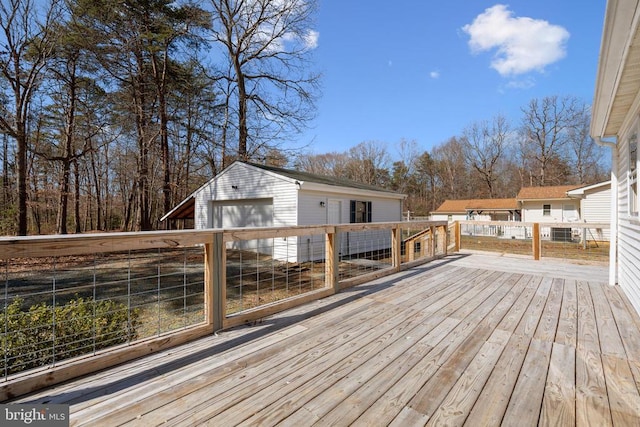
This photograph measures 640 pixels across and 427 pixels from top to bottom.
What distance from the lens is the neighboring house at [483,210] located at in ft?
75.9

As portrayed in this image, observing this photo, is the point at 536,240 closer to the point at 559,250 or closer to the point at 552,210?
the point at 559,250

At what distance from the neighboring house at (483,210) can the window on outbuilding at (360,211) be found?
1429cm

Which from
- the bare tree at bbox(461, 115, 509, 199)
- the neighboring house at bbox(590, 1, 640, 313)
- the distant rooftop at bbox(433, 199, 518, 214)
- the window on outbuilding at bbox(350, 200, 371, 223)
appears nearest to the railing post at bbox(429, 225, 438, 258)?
the neighboring house at bbox(590, 1, 640, 313)

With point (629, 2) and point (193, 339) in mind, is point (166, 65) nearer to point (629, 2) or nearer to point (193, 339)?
point (193, 339)

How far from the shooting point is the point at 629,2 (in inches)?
66.7

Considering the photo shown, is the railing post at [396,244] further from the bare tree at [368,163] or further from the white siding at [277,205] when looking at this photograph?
the bare tree at [368,163]

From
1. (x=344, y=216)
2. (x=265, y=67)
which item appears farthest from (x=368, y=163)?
(x=344, y=216)

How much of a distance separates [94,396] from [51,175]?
622 inches

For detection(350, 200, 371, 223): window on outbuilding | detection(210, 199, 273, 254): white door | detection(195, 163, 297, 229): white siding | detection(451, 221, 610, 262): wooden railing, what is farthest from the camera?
detection(350, 200, 371, 223): window on outbuilding

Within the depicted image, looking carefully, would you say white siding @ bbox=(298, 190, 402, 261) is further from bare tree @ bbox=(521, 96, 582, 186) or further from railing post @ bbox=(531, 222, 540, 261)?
bare tree @ bbox=(521, 96, 582, 186)

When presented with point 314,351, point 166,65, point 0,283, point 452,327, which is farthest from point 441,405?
point 166,65

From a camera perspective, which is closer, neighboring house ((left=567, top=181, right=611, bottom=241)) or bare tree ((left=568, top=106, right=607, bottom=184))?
neighboring house ((left=567, top=181, right=611, bottom=241))

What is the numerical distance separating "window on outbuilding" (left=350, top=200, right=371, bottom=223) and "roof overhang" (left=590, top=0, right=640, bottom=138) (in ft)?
23.7

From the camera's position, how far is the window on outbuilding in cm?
1070
